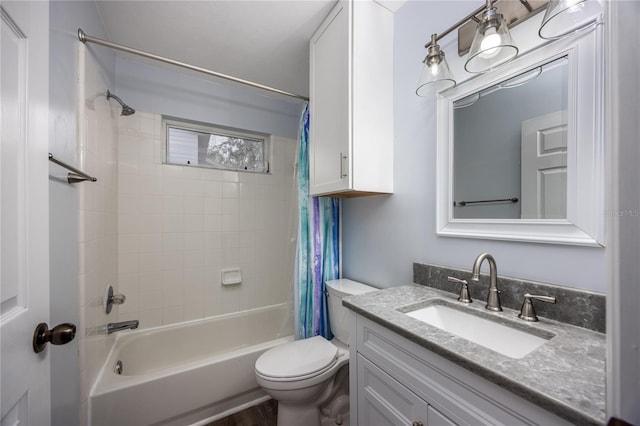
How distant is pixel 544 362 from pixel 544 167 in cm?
65

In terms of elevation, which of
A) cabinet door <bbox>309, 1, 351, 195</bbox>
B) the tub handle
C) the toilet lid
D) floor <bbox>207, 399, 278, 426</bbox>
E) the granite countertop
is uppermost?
cabinet door <bbox>309, 1, 351, 195</bbox>

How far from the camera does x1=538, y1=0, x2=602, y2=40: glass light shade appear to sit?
0.72 m

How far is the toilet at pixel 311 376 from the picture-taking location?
1.18 m

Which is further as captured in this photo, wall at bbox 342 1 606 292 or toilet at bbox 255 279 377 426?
toilet at bbox 255 279 377 426

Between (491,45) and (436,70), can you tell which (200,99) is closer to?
(436,70)

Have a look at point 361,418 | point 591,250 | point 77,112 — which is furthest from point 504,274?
point 77,112

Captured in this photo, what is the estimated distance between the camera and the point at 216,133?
7.28ft

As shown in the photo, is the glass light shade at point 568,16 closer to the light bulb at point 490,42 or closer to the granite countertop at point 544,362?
the light bulb at point 490,42

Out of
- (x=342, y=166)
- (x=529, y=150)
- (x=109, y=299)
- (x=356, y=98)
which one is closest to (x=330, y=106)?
(x=356, y=98)

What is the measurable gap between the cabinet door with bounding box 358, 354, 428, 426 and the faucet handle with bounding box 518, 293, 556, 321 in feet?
1.46

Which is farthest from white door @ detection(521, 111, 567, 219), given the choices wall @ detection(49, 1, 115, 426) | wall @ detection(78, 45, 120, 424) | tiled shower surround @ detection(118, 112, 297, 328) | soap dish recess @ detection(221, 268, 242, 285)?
soap dish recess @ detection(221, 268, 242, 285)

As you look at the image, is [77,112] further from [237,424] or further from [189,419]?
[237,424]

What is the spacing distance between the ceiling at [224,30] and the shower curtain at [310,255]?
44 centimetres

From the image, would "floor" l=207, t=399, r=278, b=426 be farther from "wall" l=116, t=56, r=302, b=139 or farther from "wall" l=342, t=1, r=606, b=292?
"wall" l=116, t=56, r=302, b=139
